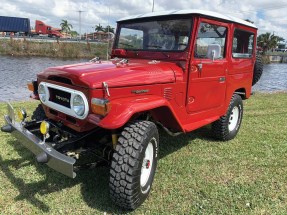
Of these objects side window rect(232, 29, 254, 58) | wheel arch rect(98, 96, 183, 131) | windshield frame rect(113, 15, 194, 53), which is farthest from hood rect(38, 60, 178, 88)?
side window rect(232, 29, 254, 58)

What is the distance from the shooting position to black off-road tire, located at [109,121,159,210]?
127 inches

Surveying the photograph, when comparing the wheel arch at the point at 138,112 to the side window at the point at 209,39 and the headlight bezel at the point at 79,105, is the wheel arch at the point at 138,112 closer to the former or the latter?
the headlight bezel at the point at 79,105

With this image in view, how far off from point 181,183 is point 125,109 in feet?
4.77

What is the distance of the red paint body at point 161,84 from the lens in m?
3.30

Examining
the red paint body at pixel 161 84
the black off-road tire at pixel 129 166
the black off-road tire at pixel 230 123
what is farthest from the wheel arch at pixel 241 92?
the black off-road tire at pixel 129 166

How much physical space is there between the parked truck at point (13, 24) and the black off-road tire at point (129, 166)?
192ft

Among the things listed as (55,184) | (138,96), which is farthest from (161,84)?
(55,184)

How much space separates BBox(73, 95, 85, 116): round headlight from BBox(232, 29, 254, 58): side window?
302 cm

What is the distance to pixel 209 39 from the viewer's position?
4.69 m

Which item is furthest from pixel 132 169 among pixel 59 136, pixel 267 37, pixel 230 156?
pixel 267 37

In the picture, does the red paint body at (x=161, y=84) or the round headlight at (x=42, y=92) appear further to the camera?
the round headlight at (x=42, y=92)

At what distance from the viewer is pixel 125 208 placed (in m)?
3.37

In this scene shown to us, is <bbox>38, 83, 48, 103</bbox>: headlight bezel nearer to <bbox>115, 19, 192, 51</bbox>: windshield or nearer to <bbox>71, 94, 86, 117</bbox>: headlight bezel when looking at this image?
<bbox>71, 94, 86, 117</bbox>: headlight bezel

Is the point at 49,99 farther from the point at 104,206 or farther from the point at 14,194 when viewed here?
the point at 104,206
